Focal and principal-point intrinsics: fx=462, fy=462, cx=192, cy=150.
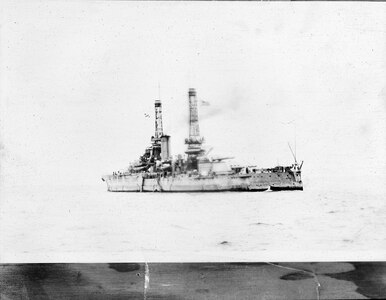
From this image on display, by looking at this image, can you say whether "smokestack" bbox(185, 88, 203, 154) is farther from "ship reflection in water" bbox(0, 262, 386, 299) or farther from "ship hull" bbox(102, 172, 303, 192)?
"ship reflection in water" bbox(0, 262, 386, 299)

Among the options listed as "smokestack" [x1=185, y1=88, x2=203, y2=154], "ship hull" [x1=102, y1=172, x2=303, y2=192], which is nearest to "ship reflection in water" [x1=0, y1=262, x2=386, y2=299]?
"ship hull" [x1=102, y1=172, x2=303, y2=192]

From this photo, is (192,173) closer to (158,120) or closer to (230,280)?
(158,120)

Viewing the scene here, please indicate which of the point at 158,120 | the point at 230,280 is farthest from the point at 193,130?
the point at 230,280

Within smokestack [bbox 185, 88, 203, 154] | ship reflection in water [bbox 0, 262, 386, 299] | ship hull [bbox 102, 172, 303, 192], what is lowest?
ship reflection in water [bbox 0, 262, 386, 299]


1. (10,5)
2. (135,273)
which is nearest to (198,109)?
(135,273)

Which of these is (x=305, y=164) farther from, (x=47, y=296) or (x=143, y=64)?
(x=47, y=296)

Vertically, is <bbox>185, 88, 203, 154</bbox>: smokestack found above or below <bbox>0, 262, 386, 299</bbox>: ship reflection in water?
above

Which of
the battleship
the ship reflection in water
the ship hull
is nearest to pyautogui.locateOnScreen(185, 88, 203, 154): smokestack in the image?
the battleship

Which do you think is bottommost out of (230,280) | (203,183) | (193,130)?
(230,280)
